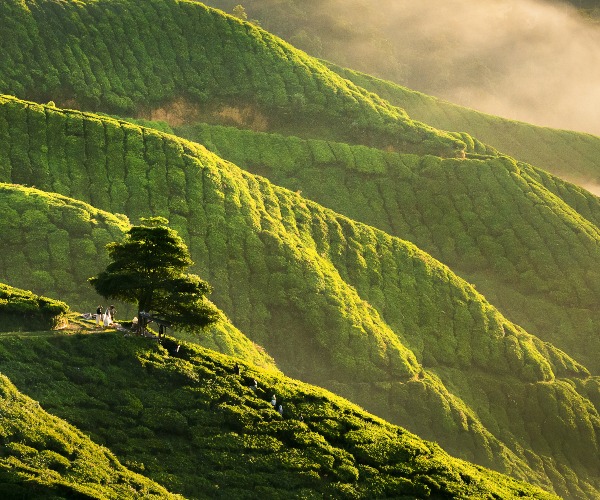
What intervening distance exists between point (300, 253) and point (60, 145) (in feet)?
68.7

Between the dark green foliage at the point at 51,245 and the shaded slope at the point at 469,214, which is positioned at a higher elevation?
the shaded slope at the point at 469,214

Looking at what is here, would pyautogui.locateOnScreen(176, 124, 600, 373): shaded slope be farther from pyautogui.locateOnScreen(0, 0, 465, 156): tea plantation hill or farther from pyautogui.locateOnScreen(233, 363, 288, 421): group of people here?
pyautogui.locateOnScreen(233, 363, 288, 421): group of people

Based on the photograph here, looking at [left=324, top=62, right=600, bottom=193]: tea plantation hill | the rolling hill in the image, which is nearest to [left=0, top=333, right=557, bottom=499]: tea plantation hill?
the rolling hill

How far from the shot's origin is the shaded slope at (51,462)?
1187 inches

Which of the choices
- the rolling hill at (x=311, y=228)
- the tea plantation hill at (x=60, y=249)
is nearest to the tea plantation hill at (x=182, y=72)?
the rolling hill at (x=311, y=228)

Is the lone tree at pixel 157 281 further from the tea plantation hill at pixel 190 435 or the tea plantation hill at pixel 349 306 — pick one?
the tea plantation hill at pixel 349 306

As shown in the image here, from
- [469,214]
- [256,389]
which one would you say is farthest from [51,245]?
[469,214]

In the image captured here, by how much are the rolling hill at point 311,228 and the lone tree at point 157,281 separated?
247cm

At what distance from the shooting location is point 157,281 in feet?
144

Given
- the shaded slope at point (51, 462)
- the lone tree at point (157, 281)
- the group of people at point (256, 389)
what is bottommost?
the shaded slope at point (51, 462)

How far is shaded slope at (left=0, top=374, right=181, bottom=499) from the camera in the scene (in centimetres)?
3016

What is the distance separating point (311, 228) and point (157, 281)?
38.0m

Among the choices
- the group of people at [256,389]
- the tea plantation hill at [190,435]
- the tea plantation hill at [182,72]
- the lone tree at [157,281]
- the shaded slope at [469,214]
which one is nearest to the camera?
the tea plantation hill at [190,435]

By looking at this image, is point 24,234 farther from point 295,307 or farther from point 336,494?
point 336,494
